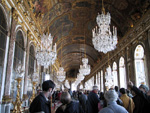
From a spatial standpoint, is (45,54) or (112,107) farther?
(45,54)

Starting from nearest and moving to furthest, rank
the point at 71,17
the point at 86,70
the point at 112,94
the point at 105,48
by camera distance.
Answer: the point at 112,94 → the point at 105,48 → the point at 86,70 → the point at 71,17

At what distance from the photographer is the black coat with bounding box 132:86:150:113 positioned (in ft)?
11.5

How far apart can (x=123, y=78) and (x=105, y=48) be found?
9.84 meters

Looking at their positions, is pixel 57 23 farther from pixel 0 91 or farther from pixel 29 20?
pixel 0 91

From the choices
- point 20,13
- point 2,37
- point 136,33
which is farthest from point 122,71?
point 2,37

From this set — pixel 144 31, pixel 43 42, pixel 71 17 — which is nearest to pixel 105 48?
pixel 43 42

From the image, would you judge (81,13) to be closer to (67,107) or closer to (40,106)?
(67,107)

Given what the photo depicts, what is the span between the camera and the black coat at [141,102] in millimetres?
3494

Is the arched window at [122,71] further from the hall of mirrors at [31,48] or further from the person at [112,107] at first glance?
the person at [112,107]

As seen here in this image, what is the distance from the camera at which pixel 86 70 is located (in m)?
12.5

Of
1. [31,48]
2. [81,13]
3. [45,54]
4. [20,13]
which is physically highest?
[81,13]

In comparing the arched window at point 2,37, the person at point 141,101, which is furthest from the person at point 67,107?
the arched window at point 2,37

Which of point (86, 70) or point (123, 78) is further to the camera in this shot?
point (123, 78)

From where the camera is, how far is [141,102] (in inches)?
145
